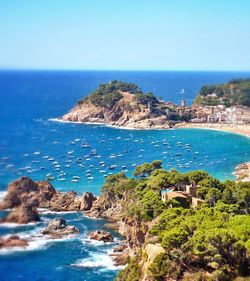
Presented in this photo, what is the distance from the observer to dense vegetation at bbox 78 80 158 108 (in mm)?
105688

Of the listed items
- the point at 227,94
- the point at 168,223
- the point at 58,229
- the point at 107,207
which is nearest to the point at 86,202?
the point at 107,207

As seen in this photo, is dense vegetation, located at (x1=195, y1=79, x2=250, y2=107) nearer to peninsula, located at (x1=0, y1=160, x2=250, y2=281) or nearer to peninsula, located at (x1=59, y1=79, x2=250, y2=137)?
peninsula, located at (x1=59, y1=79, x2=250, y2=137)

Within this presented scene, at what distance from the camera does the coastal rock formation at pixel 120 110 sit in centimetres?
10219

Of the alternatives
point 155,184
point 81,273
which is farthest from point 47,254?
point 155,184

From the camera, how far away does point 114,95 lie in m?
108

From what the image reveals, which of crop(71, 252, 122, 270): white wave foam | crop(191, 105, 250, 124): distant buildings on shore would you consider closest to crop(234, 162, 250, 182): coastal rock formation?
crop(71, 252, 122, 270): white wave foam

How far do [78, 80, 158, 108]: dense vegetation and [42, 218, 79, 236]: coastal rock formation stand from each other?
68128 millimetres

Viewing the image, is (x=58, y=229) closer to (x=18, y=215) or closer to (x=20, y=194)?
(x=20, y=194)

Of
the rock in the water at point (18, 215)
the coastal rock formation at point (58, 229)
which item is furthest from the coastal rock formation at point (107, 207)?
the rock in the water at point (18, 215)

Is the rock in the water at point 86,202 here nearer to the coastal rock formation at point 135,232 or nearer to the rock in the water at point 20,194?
the coastal rock formation at point 135,232

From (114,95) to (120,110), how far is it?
4.19m

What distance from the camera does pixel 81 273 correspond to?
100ft

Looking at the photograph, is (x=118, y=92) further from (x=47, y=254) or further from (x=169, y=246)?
(x=169, y=246)

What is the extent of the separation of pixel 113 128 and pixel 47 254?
222 feet
